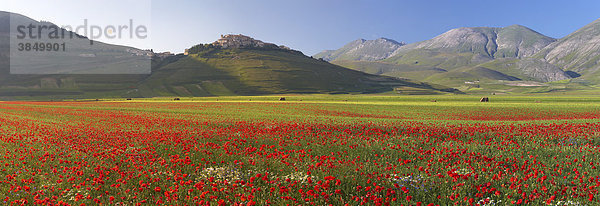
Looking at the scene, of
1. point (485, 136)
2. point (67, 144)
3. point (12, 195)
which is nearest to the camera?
point (12, 195)

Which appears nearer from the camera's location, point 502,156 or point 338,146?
point 502,156

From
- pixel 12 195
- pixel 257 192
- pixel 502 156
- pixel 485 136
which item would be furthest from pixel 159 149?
pixel 485 136

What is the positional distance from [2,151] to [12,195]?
339 inches

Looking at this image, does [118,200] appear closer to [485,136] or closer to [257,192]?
[257,192]

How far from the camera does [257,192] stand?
8.12m

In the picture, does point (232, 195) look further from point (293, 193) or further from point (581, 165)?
point (581, 165)

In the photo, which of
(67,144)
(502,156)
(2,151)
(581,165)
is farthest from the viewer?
(67,144)

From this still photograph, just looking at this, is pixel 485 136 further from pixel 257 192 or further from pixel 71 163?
pixel 71 163

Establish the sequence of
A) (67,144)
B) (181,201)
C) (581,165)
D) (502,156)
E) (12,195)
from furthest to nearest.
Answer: (67,144), (502,156), (581,165), (12,195), (181,201)

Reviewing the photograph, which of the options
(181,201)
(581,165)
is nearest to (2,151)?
(181,201)

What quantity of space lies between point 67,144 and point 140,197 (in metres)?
11.3

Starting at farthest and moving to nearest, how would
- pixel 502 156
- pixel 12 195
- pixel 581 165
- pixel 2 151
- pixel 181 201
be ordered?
pixel 2 151, pixel 502 156, pixel 581 165, pixel 12 195, pixel 181 201

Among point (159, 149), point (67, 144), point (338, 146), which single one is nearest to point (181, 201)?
point (159, 149)

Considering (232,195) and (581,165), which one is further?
(581,165)
